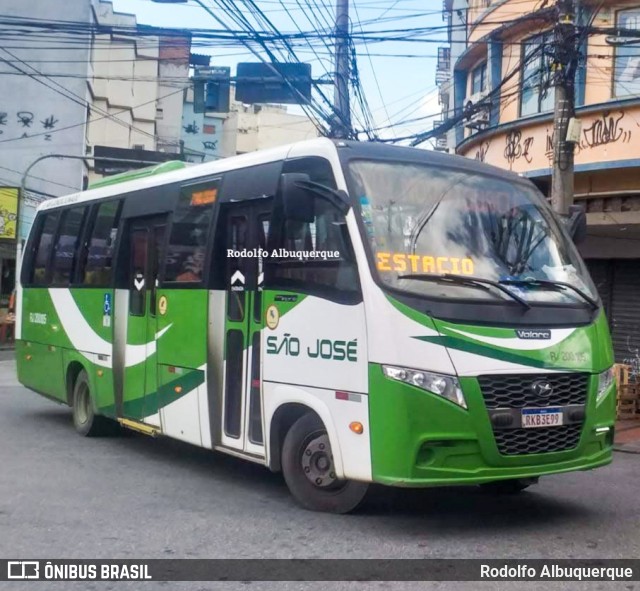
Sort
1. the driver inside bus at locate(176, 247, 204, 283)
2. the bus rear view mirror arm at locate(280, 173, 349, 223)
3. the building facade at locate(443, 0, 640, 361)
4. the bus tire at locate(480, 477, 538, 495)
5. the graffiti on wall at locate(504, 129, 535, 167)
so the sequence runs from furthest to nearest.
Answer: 1. the graffiti on wall at locate(504, 129, 535, 167)
2. the building facade at locate(443, 0, 640, 361)
3. the driver inside bus at locate(176, 247, 204, 283)
4. the bus tire at locate(480, 477, 538, 495)
5. the bus rear view mirror arm at locate(280, 173, 349, 223)

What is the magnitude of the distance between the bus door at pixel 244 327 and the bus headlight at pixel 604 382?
8.79 ft

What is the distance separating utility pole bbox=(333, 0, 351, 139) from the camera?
14.8 metres

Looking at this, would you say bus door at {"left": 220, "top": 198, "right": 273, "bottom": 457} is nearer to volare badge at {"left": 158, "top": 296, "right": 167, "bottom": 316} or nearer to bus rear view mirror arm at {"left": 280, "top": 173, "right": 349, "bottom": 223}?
bus rear view mirror arm at {"left": 280, "top": 173, "right": 349, "bottom": 223}

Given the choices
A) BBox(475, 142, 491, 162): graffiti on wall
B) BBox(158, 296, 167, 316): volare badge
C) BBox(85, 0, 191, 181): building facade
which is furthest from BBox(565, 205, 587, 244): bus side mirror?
BBox(85, 0, 191, 181): building facade

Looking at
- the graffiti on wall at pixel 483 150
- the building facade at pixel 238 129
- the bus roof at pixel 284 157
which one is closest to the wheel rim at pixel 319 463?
the bus roof at pixel 284 157

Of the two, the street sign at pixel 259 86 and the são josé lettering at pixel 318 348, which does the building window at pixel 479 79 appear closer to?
the street sign at pixel 259 86

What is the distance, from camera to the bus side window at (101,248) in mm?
10219

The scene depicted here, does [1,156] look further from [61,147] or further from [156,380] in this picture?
[156,380]

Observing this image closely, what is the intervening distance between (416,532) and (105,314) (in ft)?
16.4

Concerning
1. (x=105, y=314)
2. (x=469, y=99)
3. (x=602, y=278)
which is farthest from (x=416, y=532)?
(x=469, y=99)

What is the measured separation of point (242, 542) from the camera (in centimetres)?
626

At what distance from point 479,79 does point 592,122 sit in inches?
178

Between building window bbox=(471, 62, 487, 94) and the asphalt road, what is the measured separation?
34.8ft

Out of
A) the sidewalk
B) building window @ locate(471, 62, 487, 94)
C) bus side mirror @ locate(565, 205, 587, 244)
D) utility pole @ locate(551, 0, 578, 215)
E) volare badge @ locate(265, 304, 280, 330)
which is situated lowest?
the sidewalk
